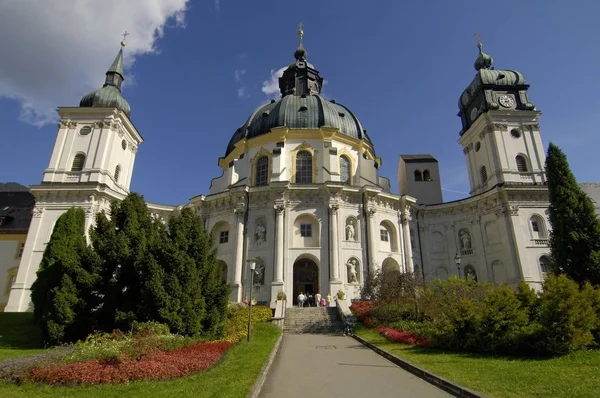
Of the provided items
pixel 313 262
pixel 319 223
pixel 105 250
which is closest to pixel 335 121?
pixel 319 223

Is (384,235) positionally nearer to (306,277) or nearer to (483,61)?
(306,277)

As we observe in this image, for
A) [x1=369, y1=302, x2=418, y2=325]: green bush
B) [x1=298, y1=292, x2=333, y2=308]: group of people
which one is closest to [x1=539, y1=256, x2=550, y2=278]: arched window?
[x1=369, y1=302, x2=418, y2=325]: green bush

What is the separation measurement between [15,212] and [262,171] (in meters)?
31.1

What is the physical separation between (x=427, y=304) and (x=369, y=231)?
13225mm

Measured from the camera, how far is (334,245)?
3102 cm

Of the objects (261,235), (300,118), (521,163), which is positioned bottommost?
(261,235)

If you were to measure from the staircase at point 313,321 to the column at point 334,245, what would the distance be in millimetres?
4706

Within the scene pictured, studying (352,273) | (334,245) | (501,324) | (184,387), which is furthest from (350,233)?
(184,387)

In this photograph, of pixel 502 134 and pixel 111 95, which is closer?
pixel 502 134

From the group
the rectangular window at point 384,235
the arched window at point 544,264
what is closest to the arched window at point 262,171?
the rectangular window at point 384,235

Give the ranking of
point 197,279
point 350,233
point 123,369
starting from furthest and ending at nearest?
point 350,233, point 197,279, point 123,369

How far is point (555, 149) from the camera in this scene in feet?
75.6

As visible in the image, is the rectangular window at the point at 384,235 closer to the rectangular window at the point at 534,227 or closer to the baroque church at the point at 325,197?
the baroque church at the point at 325,197

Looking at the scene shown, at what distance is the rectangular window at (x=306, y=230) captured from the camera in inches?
1283
